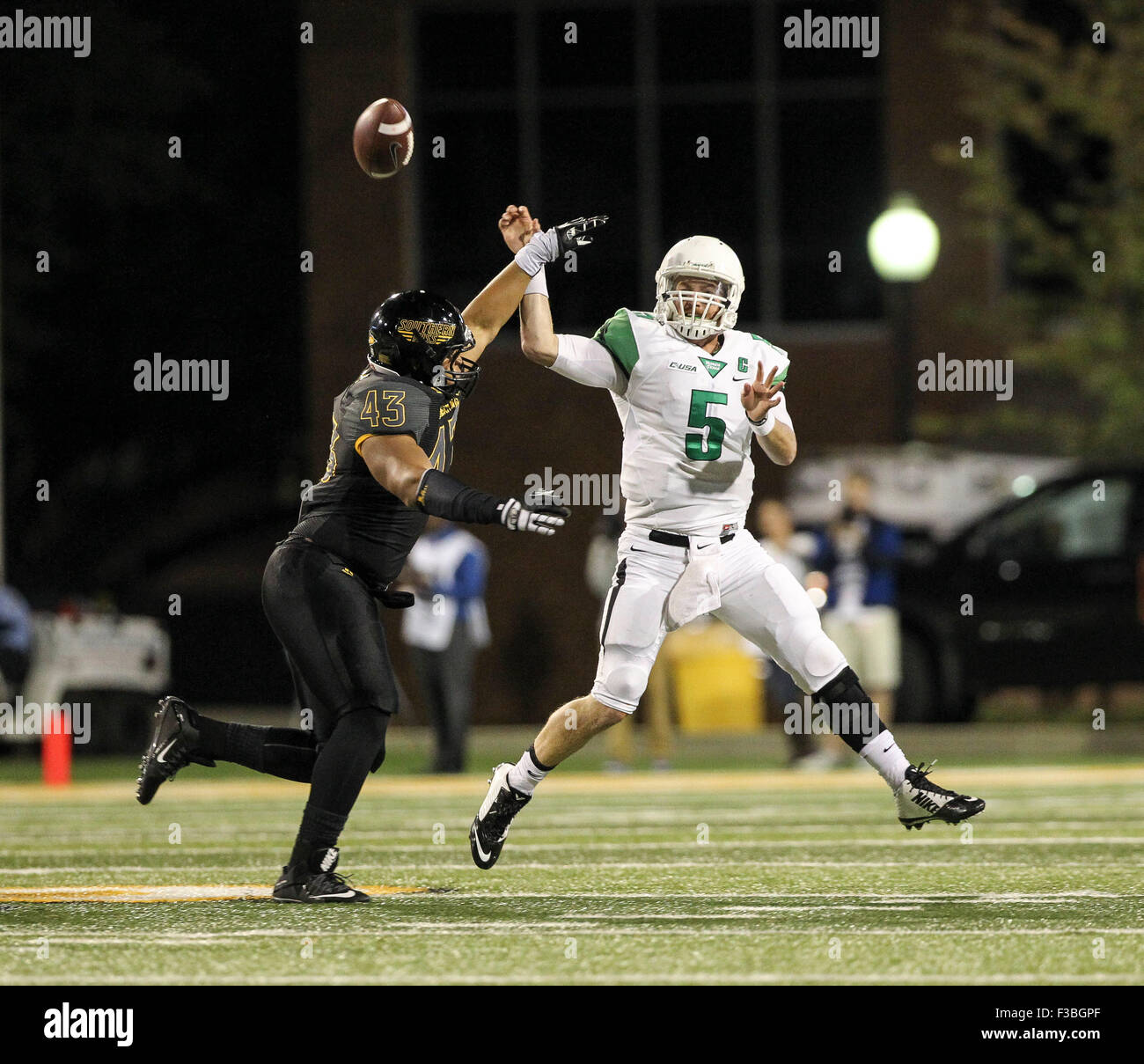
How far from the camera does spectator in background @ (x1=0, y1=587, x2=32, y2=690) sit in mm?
16250

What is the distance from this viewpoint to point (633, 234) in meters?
22.0

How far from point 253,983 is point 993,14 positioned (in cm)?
1709

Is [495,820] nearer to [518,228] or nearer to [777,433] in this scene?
[777,433]

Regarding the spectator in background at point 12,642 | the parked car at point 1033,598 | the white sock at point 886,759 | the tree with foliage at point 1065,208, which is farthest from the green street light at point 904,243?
the white sock at point 886,759

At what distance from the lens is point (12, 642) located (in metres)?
16.3

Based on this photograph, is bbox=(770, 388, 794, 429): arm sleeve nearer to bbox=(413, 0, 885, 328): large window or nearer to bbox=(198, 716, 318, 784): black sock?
bbox=(198, 716, 318, 784): black sock

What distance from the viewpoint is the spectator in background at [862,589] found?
1509 cm

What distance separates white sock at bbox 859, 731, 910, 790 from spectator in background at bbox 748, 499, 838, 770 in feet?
23.6

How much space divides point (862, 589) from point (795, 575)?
623mm

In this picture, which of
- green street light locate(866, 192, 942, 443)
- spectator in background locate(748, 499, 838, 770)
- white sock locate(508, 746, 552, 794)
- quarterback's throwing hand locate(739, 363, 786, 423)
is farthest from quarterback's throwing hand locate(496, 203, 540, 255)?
green street light locate(866, 192, 942, 443)

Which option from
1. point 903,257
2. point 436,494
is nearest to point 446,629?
point 903,257

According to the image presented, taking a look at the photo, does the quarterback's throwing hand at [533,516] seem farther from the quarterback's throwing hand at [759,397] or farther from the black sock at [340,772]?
the quarterback's throwing hand at [759,397]

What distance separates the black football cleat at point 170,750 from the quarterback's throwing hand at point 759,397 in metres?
2.09

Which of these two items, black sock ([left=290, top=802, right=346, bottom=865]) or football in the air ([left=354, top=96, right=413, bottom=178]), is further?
football in the air ([left=354, top=96, right=413, bottom=178])
